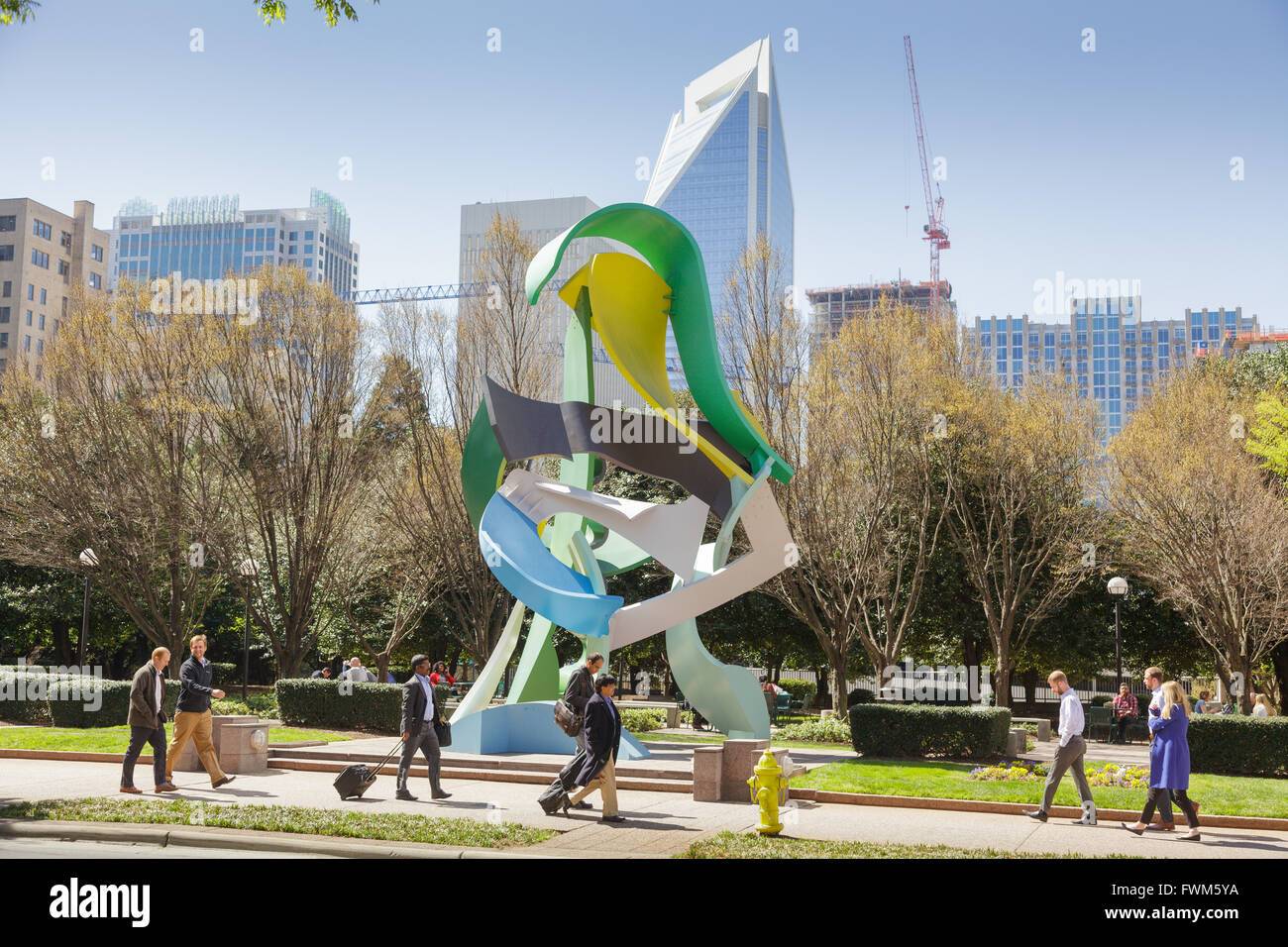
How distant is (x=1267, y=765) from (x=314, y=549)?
66.3 feet

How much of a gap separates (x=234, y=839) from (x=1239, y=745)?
16.3 m

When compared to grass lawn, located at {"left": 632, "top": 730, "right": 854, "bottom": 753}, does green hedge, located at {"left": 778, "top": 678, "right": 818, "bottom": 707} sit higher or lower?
lower

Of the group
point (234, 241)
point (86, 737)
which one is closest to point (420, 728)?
point (86, 737)

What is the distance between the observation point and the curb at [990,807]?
40.1ft

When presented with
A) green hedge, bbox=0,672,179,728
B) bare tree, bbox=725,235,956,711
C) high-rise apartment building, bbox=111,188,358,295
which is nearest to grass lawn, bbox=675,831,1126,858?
green hedge, bbox=0,672,179,728

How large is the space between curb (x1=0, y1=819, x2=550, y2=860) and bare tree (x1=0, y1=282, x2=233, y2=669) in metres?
16.8

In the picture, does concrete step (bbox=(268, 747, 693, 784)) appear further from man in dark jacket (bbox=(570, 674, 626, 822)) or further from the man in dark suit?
man in dark jacket (bbox=(570, 674, 626, 822))

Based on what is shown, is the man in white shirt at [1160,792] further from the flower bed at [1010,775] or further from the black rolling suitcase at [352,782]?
the black rolling suitcase at [352,782]

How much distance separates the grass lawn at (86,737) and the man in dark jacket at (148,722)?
506cm

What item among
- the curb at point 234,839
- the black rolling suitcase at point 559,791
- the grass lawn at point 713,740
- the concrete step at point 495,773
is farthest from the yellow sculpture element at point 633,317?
the curb at point 234,839

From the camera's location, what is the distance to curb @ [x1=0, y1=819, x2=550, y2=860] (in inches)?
351

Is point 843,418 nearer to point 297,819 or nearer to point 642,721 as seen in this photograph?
point 642,721
